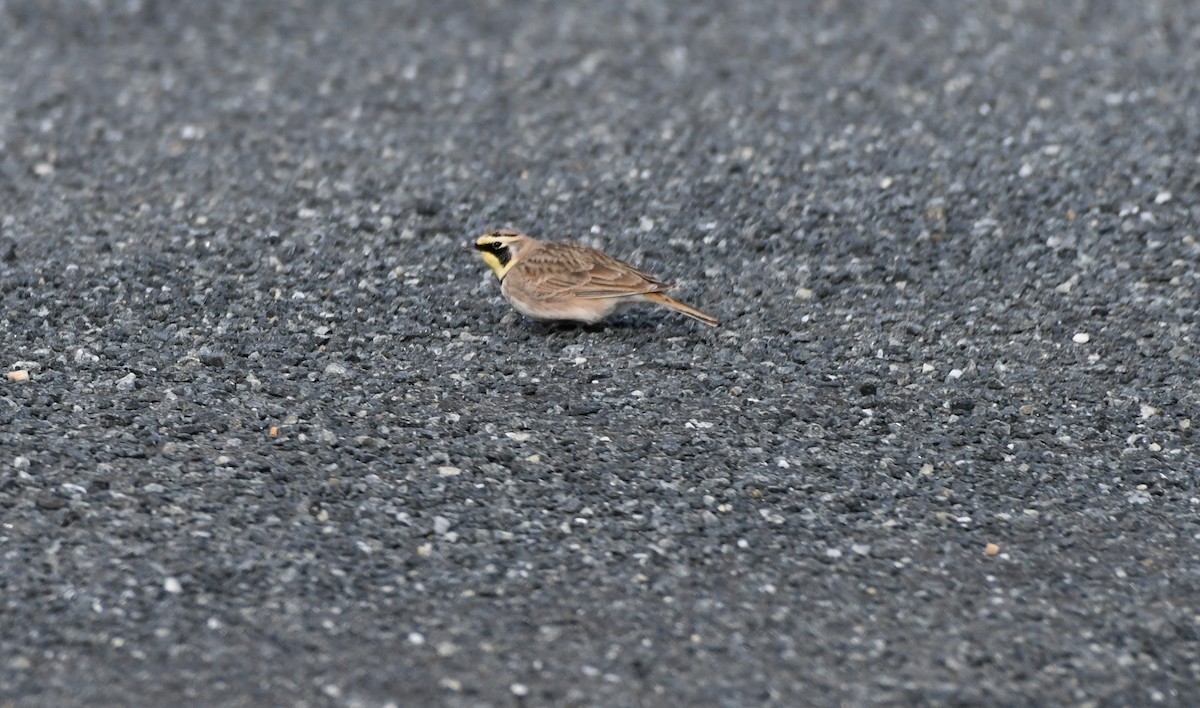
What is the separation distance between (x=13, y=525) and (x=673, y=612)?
275cm

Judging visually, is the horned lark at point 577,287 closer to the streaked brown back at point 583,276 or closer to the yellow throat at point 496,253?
the streaked brown back at point 583,276

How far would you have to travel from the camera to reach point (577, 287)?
818cm

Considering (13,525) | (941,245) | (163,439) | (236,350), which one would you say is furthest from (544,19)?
(13,525)

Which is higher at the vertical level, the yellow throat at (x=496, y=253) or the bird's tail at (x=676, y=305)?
the yellow throat at (x=496, y=253)

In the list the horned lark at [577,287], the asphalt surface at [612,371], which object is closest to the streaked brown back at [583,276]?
the horned lark at [577,287]

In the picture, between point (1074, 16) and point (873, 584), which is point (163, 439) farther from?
point (1074, 16)

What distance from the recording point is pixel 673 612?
19.3ft

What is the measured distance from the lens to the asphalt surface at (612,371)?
225 inches

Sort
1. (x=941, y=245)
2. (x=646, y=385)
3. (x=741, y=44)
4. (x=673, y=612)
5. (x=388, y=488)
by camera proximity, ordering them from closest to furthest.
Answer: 1. (x=673, y=612)
2. (x=388, y=488)
3. (x=646, y=385)
4. (x=941, y=245)
5. (x=741, y=44)

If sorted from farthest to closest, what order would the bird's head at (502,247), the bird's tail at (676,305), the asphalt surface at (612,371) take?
the bird's head at (502,247), the bird's tail at (676,305), the asphalt surface at (612,371)

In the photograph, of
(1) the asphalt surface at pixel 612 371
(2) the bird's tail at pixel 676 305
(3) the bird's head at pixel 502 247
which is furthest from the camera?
(3) the bird's head at pixel 502 247

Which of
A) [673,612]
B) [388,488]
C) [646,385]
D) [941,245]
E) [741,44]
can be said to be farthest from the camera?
[741,44]

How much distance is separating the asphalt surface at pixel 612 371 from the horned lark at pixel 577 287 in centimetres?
21

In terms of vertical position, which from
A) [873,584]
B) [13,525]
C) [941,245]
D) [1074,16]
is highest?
[1074,16]
